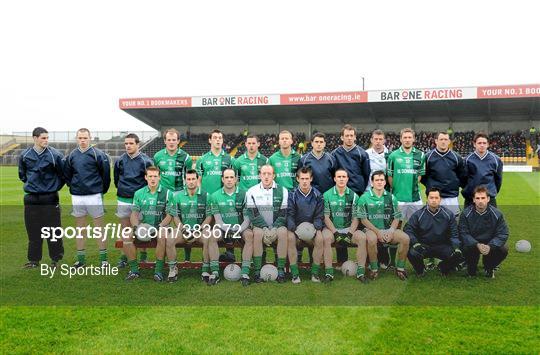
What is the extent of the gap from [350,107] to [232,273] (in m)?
30.1

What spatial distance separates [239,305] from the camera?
5281 millimetres

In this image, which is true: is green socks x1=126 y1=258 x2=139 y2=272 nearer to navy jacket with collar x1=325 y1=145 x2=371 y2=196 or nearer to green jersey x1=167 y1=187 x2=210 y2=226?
green jersey x1=167 y1=187 x2=210 y2=226

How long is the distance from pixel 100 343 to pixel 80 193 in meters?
3.39

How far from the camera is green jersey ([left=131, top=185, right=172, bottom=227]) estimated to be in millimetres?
6758

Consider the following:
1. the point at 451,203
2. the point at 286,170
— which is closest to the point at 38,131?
the point at 286,170

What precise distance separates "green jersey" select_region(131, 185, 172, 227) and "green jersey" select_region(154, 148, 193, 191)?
2.45ft

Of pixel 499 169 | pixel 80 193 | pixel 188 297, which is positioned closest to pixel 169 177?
pixel 80 193

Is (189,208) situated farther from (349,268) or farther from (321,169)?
(349,268)

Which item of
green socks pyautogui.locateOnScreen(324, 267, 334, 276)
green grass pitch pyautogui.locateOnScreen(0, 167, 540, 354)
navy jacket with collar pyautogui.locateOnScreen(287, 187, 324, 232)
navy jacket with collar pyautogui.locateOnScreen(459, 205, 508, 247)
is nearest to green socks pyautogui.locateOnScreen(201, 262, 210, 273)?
green grass pitch pyautogui.locateOnScreen(0, 167, 540, 354)

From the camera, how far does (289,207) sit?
21.5 feet

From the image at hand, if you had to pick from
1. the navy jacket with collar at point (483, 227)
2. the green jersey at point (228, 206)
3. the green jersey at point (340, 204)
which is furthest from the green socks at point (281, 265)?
the navy jacket with collar at point (483, 227)

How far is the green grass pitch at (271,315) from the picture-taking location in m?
4.18

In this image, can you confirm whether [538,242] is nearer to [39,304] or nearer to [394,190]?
[394,190]

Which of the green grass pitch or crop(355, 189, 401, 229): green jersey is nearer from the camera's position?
the green grass pitch
